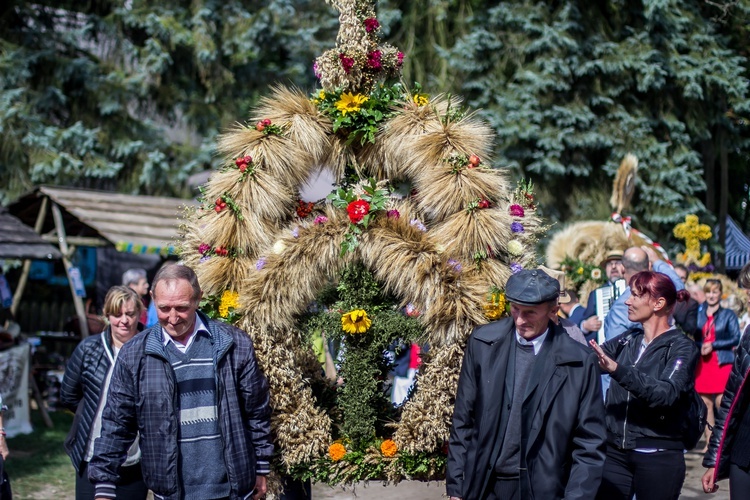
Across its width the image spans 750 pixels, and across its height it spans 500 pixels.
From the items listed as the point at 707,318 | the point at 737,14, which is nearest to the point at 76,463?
the point at 707,318

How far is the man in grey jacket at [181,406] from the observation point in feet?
13.5

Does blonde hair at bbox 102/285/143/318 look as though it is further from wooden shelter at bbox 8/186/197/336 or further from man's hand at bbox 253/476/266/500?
wooden shelter at bbox 8/186/197/336

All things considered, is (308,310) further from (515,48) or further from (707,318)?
(515,48)

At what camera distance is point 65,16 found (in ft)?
58.1

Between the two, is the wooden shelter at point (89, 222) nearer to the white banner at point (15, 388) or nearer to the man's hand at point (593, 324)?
the white banner at point (15, 388)

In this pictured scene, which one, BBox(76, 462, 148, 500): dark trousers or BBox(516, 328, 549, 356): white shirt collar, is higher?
BBox(516, 328, 549, 356): white shirt collar

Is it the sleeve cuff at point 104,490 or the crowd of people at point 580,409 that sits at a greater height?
the crowd of people at point 580,409

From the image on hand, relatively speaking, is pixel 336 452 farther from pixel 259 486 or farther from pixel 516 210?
pixel 516 210

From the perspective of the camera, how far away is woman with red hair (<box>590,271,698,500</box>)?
4.75 m

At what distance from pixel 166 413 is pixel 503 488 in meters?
1.51

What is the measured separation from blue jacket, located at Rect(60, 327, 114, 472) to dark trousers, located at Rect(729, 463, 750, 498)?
336 centimetres

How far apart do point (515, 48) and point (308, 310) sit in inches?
459

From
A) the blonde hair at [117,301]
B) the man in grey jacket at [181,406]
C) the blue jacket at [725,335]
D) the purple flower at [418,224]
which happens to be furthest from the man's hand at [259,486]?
the blue jacket at [725,335]

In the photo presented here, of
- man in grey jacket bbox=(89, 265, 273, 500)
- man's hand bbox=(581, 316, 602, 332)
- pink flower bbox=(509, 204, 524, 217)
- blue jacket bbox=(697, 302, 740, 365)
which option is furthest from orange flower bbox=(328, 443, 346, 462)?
blue jacket bbox=(697, 302, 740, 365)
